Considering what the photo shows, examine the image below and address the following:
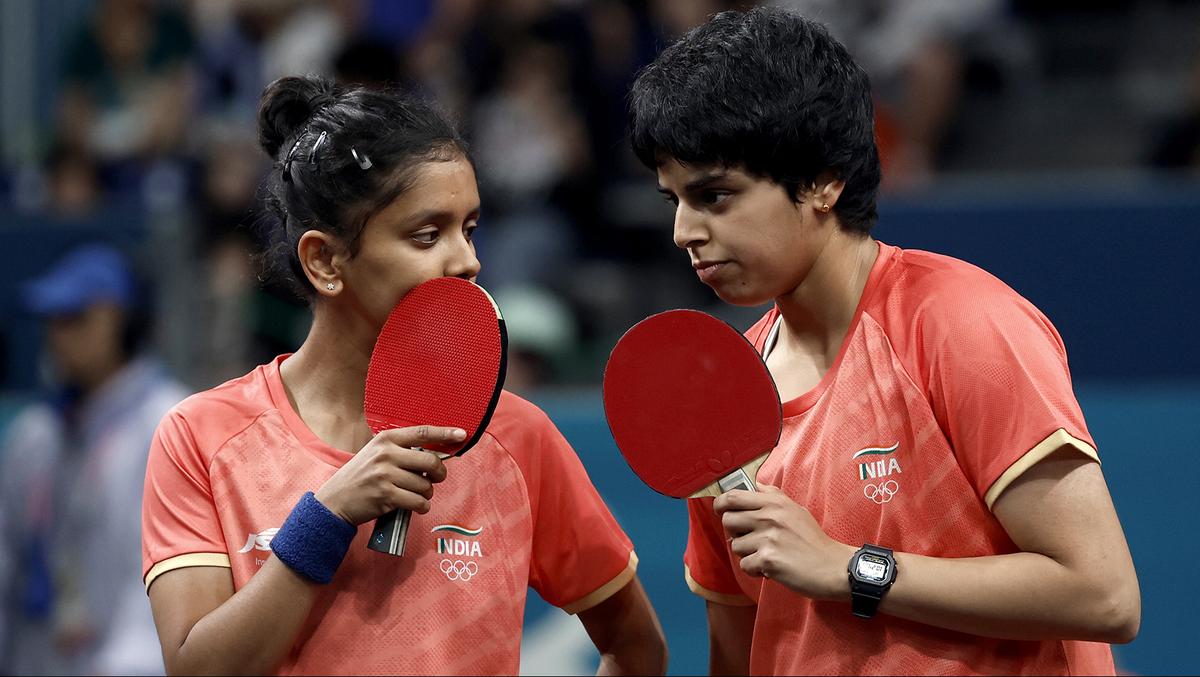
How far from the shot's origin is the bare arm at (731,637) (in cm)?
304

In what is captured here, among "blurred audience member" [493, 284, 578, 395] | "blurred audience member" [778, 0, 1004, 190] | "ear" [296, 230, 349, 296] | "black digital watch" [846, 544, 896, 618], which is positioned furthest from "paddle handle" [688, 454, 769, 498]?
"blurred audience member" [778, 0, 1004, 190]

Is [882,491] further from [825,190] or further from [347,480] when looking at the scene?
[347,480]

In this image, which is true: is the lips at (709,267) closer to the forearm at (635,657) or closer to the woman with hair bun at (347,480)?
the woman with hair bun at (347,480)

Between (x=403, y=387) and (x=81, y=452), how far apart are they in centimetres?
332

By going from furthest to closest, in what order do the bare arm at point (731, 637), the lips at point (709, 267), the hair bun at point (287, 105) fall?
the bare arm at point (731, 637) < the hair bun at point (287, 105) < the lips at point (709, 267)

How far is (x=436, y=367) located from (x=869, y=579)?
0.83 m

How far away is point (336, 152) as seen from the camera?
2760mm

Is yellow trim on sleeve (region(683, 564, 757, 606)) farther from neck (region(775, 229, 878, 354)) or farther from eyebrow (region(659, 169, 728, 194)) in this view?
eyebrow (region(659, 169, 728, 194))

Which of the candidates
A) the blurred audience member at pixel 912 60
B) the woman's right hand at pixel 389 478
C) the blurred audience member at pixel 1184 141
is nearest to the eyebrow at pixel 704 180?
the woman's right hand at pixel 389 478

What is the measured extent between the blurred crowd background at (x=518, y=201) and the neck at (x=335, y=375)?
2030 mm

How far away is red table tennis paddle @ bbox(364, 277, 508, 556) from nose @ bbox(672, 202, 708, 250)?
35 centimetres

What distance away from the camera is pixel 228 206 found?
7.45 m

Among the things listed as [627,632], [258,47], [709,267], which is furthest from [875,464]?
[258,47]

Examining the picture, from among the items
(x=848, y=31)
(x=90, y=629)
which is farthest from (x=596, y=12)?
(x=90, y=629)
